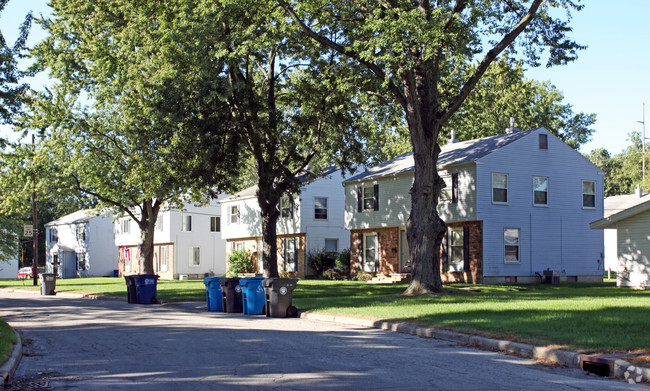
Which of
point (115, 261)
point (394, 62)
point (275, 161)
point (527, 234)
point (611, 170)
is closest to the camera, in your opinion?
point (394, 62)

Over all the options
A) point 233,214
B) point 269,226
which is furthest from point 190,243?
point 269,226

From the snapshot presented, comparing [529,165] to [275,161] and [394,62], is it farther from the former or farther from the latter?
[394,62]

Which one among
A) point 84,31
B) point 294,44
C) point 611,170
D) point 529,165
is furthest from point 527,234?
point 611,170

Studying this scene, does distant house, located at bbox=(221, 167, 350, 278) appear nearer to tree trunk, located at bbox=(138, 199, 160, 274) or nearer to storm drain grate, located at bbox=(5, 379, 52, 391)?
tree trunk, located at bbox=(138, 199, 160, 274)

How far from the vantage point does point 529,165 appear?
111 ft

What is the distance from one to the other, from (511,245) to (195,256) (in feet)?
99.5

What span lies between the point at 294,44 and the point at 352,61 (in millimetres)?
2255

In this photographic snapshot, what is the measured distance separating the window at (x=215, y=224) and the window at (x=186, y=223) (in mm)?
1968

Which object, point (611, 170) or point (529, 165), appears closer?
point (529, 165)

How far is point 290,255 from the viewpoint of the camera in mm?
45719

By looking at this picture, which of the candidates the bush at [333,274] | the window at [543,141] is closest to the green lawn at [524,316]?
the window at [543,141]

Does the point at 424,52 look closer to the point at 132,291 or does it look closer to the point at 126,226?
the point at 132,291

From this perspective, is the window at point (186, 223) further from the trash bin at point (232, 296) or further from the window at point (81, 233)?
the trash bin at point (232, 296)

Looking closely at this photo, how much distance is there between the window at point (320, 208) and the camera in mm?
44625
